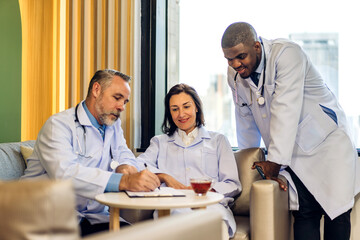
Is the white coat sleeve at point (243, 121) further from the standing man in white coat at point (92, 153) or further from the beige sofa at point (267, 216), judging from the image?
the standing man in white coat at point (92, 153)

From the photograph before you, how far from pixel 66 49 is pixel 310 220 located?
2384 millimetres

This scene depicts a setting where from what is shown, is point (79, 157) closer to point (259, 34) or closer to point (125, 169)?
point (125, 169)

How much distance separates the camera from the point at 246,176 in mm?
3021

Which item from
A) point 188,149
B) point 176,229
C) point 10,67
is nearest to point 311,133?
point 188,149

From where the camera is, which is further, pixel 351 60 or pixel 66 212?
pixel 351 60

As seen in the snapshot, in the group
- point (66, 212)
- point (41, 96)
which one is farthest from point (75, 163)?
point (41, 96)

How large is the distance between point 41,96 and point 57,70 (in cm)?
29

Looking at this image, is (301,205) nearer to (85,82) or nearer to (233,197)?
(233,197)

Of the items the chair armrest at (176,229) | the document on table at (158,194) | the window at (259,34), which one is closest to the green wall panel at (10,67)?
the window at (259,34)

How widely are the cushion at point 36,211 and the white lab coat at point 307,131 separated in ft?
6.09

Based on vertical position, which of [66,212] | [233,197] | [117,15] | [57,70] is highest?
[117,15]

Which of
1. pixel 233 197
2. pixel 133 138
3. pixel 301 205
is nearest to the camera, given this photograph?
pixel 301 205

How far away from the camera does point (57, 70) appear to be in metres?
3.86

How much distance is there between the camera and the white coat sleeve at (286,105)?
2551 mm
